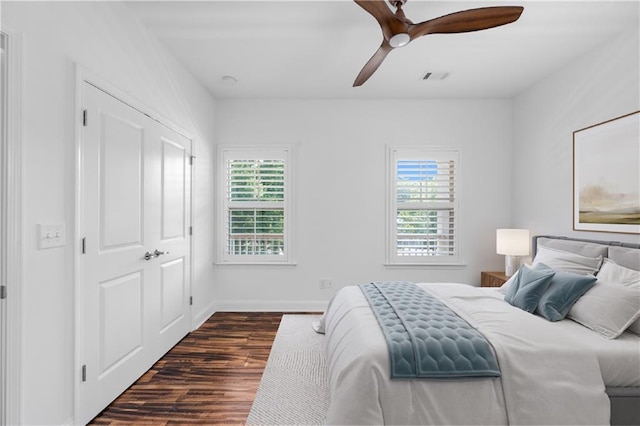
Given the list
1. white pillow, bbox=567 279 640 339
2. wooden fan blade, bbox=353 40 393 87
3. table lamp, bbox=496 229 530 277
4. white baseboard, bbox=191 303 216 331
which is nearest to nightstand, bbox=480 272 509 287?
table lamp, bbox=496 229 530 277

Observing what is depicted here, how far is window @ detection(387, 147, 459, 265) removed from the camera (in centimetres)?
427

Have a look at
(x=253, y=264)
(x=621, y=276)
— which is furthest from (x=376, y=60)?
(x=253, y=264)

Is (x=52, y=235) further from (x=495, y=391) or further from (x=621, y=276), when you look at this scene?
(x=621, y=276)

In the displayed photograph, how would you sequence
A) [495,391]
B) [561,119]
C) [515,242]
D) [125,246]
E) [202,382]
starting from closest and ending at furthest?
[495,391], [125,246], [202,382], [561,119], [515,242]

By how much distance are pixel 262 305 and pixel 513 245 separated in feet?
9.92

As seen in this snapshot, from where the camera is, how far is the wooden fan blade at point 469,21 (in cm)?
191

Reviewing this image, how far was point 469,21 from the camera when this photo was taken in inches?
79.9

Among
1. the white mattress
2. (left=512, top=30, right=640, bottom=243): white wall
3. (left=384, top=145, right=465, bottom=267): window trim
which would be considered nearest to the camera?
the white mattress

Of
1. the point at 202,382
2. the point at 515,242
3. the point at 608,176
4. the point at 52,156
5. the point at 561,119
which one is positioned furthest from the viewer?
the point at 515,242

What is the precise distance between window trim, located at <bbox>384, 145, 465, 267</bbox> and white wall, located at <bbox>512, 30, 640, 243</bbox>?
700 mm

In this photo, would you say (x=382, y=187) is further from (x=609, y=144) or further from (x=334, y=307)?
(x=609, y=144)

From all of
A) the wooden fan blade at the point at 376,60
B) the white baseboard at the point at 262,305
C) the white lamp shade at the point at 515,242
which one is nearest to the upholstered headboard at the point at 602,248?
the white lamp shade at the point at 515,242

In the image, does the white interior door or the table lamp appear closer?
the white interior door

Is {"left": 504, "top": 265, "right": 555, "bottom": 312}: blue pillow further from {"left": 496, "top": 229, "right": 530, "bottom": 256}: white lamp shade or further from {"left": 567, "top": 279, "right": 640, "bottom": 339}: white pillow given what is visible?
{"left": 496, "top": 229, "right": 530, "bottom": 256}: white lamp shade
